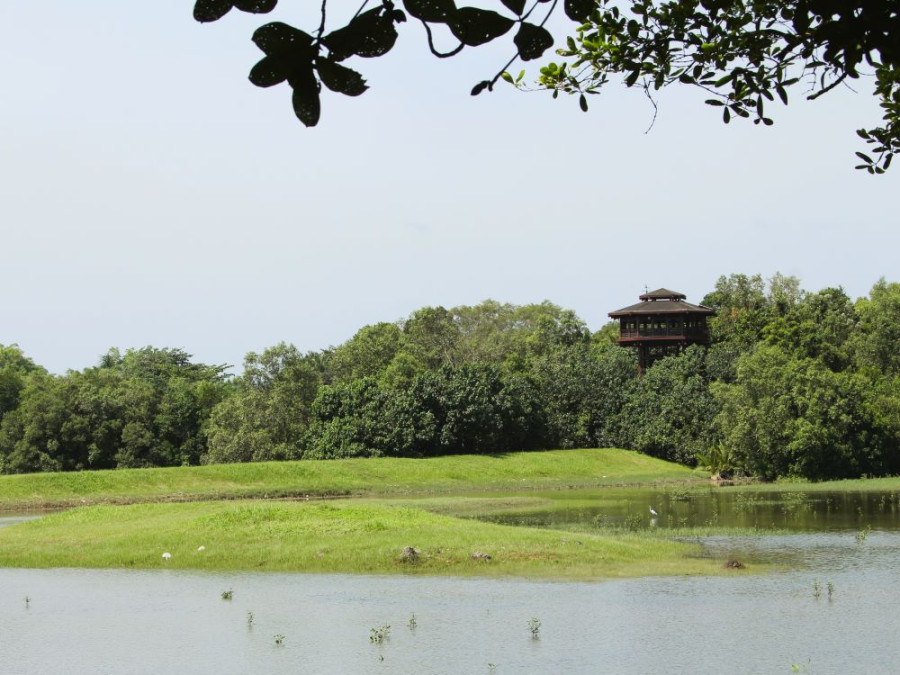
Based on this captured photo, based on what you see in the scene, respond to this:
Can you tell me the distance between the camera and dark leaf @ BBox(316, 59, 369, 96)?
10.2 feet

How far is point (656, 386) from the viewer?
78.8 metres

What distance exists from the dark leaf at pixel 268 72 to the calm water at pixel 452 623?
578 inches

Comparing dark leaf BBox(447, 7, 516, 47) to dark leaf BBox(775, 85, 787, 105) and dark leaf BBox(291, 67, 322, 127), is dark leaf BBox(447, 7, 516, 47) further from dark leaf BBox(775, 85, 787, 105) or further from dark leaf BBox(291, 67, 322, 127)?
dark leaf BBox(775, 85, 787, 105)

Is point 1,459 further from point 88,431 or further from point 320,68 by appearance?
point 320,68

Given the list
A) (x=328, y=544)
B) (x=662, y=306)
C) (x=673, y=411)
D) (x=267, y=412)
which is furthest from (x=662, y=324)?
(x=328, y=544)

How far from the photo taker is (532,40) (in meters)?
3.62

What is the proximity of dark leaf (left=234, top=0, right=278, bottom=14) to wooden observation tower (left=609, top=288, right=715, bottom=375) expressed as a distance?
8601cm

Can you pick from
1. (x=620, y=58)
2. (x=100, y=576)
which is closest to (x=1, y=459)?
(x=100, y=576)

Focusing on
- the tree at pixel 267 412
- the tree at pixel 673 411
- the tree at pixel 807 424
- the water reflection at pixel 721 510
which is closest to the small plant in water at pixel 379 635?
the water reflection at pixel 721 510

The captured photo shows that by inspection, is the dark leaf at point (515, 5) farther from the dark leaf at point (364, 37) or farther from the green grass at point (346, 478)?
the green grass at point (346, 478)

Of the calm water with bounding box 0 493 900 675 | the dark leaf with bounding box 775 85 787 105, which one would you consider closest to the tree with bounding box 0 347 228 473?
the calm water with bounding box 0 493 900 675

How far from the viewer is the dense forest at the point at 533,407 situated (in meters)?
62.5

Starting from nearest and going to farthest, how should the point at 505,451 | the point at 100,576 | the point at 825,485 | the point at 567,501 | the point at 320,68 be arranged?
the point at 320,68, the point at 100,576, the point at 567,501, the point at 825,485, the point at 505,451

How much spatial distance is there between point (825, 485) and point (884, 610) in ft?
125
